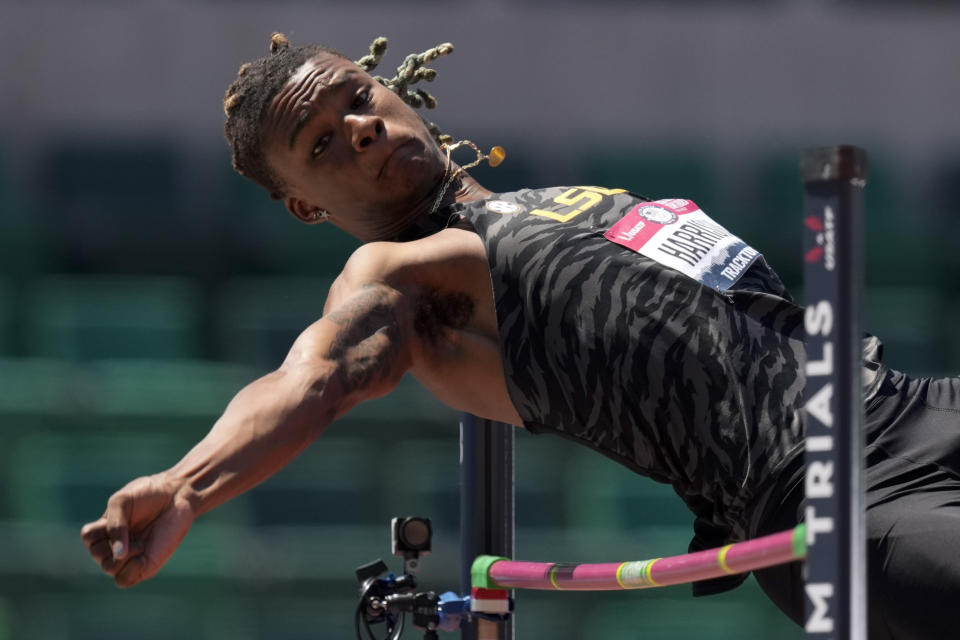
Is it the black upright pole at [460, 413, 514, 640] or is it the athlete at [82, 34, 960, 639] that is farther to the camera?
the black upright pole at [460, 413, 514, 640]

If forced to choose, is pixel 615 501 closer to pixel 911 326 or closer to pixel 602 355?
pixel 911 326

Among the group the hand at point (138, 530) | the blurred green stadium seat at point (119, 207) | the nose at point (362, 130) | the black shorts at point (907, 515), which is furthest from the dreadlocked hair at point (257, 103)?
the blurred green stadium seat at point (119, 207)

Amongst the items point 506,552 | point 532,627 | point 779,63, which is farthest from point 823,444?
point 779,63

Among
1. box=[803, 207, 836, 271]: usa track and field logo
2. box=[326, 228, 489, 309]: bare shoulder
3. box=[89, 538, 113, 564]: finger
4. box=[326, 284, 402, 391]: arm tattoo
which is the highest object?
box=[803, 207, 836, 271]: usa track and field logo

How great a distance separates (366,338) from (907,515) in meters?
0.64

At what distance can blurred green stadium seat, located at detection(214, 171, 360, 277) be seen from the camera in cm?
524

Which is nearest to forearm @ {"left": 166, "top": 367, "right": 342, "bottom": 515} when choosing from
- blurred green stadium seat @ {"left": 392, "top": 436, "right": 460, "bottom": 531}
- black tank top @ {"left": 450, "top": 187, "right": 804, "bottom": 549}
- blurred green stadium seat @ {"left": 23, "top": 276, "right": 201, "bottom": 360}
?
black tank top @ {"left": 450, "top": 187, "right": 804, "bottom": 549}

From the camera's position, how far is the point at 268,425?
1.47 metres

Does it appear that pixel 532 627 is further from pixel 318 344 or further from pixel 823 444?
pixel 823 444

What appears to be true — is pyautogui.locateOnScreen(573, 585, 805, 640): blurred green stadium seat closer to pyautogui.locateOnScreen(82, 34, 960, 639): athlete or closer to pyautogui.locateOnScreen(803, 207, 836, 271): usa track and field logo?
pyautogui.locateOnScreen(82, 34, 960, 639): athlete

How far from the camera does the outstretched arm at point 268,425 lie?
4.21ft

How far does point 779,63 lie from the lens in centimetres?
573

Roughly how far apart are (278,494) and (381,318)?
3317mm

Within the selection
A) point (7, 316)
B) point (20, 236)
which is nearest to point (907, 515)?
point (7, 316)
